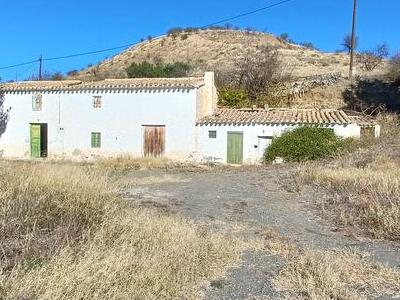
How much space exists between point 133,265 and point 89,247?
56 cm

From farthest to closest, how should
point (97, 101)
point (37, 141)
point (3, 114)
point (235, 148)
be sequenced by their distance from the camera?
1. point (3, 114)
2. point (37, 141)
3. point (97, 101)
4. point (235, 148)

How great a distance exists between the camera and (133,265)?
5066mm

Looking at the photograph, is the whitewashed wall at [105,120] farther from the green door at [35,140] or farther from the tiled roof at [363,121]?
the tiled roof at [363,121]

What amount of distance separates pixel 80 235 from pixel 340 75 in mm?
32100

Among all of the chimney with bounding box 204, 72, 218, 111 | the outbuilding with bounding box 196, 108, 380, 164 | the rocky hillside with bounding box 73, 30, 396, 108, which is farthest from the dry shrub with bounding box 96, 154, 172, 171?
the rocky hillside with bounding box 73, 30, 396, 108

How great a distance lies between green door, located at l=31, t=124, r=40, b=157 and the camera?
93.2ft

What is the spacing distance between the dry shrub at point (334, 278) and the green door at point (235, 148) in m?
17.9

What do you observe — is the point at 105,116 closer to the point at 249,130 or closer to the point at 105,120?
the point at 105,120

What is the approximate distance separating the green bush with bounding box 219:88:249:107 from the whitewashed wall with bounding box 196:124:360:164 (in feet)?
19.4

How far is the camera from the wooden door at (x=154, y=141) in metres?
25.4

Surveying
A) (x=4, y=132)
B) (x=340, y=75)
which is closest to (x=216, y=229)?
(x=4, y=132)

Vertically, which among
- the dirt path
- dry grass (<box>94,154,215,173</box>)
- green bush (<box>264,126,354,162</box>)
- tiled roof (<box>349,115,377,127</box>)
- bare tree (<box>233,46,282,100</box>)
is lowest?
the dirt path

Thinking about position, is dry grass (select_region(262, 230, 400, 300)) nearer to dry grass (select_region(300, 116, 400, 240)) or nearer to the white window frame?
dry grass (select_region(300, 116, 400, 240))

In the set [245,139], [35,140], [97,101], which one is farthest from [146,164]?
[35,140]
